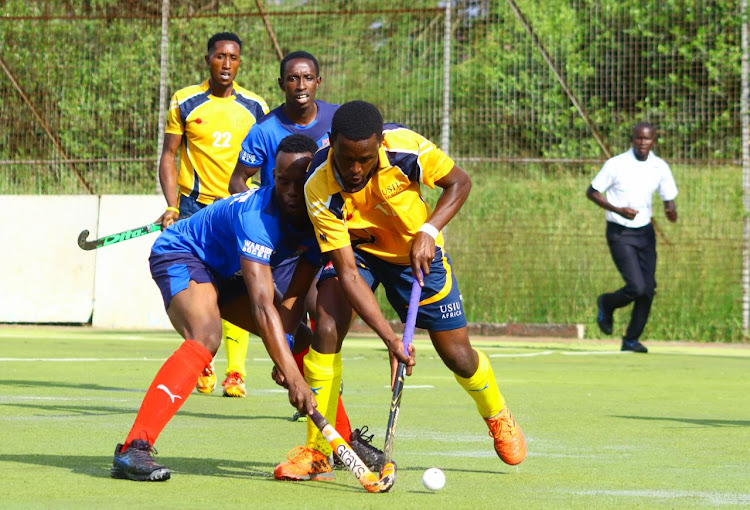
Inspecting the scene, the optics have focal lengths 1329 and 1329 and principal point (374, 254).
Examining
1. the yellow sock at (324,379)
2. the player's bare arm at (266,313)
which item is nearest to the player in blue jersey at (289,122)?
the yellow sock at (324,379)

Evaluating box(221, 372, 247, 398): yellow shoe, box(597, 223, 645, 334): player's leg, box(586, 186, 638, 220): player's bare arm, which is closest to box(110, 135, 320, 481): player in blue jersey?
box(221, 372, 247, 398): yellow shoe

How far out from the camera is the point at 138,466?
5090mm

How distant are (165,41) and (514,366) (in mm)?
7102

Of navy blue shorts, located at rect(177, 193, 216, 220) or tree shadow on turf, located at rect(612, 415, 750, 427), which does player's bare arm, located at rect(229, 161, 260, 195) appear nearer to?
navy blue shorts, located at rect(177, 193, 216, 220)

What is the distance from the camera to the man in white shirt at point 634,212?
13.4 m

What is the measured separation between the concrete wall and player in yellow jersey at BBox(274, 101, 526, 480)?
1079cm

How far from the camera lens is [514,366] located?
1169 centimetres

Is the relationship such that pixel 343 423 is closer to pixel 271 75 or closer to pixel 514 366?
pixel 514 366

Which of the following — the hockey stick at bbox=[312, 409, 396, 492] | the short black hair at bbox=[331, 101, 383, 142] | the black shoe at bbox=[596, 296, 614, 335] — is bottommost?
the black shoe at bbox=[596, 296, 614, 335]

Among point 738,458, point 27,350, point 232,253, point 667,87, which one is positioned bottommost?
point 27,350

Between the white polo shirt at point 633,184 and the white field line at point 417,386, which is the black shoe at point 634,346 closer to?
the white polo shirt at point 633,184

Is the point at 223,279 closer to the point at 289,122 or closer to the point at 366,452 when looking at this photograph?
the point at 366,452

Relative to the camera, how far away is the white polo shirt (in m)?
13.4

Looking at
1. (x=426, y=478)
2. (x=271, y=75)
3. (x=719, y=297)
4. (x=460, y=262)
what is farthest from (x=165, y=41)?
(x=426, y=478)
